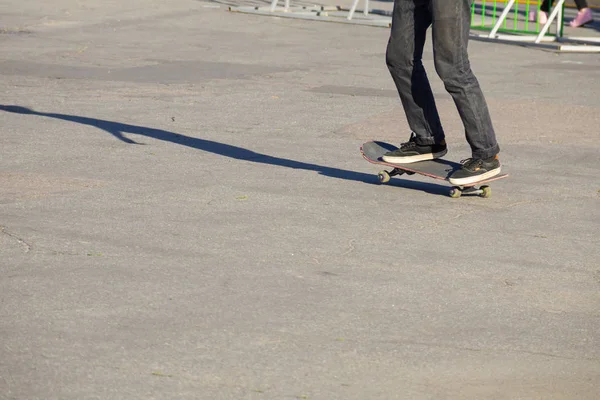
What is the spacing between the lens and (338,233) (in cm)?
689

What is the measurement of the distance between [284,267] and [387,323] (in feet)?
3.23

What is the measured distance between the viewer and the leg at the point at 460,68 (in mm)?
7516

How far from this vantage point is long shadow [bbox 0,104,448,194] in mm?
8555

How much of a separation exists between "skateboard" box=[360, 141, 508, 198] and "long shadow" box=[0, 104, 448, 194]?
204 mm

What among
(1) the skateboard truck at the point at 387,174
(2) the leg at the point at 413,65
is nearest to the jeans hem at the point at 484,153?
(2) the leg at the point at 413,65

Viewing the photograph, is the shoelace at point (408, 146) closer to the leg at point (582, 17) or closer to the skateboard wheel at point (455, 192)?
the skateboard wheel at point (455, 192)

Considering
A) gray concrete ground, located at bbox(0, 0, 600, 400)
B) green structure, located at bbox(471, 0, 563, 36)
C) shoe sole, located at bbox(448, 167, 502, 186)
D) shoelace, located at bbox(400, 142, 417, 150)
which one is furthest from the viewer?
green structure, located at bbox(471, 0, 563, 36)

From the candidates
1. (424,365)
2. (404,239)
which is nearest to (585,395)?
(424,365)

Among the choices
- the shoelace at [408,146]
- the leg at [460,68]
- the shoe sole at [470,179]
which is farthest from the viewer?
the shoelace at [408,146]

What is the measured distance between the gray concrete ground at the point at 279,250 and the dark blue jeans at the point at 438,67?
1.46 ft

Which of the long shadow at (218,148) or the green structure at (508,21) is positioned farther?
the green structure at (508,21)

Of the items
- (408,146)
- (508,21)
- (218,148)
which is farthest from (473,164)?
(508,21)

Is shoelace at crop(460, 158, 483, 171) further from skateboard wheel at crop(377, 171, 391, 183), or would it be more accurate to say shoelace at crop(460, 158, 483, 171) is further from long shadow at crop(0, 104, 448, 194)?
skateboard wheel at crop(377, 171, 391, 183)

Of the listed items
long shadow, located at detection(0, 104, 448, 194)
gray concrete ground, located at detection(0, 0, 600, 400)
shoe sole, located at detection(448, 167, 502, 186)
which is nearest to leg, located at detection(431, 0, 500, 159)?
shoe sole, located at detection(448, 167, 502, 186)
